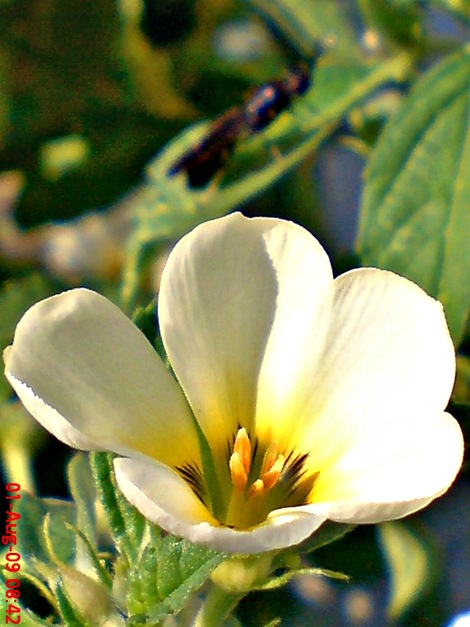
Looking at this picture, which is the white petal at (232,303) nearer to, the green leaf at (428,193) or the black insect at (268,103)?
the green leaf at (428,193)

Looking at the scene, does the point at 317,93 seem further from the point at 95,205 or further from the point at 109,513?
the point at 109,513

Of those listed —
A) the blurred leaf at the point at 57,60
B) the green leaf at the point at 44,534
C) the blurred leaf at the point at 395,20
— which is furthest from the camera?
the blurred leaf at the point at 57,60

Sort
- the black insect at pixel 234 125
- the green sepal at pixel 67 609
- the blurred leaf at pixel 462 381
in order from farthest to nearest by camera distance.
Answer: the black insect at pixel 234 125, the blurred leaf at pixel 462 381, the green sepal at pixel 67 609

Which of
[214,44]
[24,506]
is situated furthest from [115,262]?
[24,506]

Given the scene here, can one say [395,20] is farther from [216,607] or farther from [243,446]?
[216,607]

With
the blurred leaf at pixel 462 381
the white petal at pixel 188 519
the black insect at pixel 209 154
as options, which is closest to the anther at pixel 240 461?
the white petal at pixel 188 519

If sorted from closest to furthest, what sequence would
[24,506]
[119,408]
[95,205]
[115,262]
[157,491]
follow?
1. [157,491]
2. [119,408]
3. [24,506]
4. [95,205]
5. [115,262]
